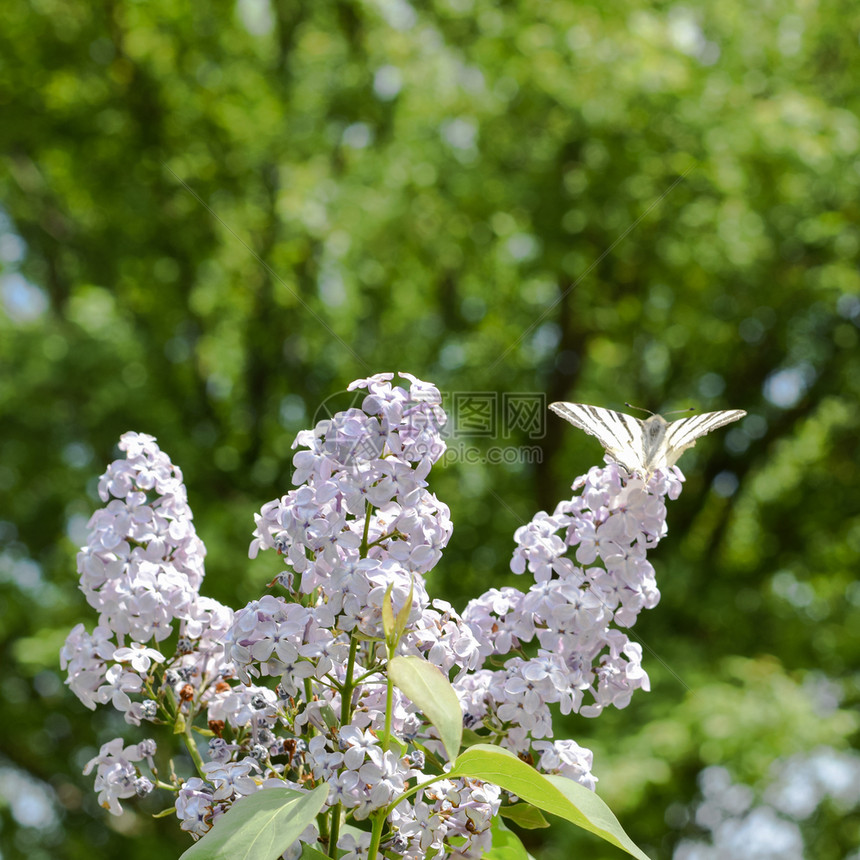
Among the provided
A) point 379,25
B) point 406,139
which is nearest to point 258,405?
point 406,139

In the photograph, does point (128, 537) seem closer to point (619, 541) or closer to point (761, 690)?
point (619, 541)

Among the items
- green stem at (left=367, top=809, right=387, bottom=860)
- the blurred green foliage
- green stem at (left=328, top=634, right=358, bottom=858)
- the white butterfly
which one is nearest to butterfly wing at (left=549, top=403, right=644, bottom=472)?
the white butterfly

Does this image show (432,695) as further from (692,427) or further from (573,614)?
(692,427)

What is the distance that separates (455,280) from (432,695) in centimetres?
701

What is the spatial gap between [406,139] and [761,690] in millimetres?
4186

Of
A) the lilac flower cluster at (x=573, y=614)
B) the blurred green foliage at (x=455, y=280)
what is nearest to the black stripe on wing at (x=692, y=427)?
the lilac flower cluster at (x=573, y=614)

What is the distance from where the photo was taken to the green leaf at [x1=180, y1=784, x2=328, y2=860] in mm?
809

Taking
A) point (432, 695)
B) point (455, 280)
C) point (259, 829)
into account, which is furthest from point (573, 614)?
point (455, 280)

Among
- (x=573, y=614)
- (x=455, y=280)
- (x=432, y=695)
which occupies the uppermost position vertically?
(x=455, y=280)

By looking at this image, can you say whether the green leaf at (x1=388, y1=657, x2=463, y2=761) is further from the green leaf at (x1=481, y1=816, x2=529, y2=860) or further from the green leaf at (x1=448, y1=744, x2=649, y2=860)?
the green leaf at (x1=481, y1=816, x2=529, y2=860)

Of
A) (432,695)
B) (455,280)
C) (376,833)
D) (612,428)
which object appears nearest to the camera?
(432,695)

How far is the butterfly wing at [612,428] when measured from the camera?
132 cm

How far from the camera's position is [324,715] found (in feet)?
3.50

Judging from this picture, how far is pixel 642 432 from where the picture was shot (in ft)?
4.63
